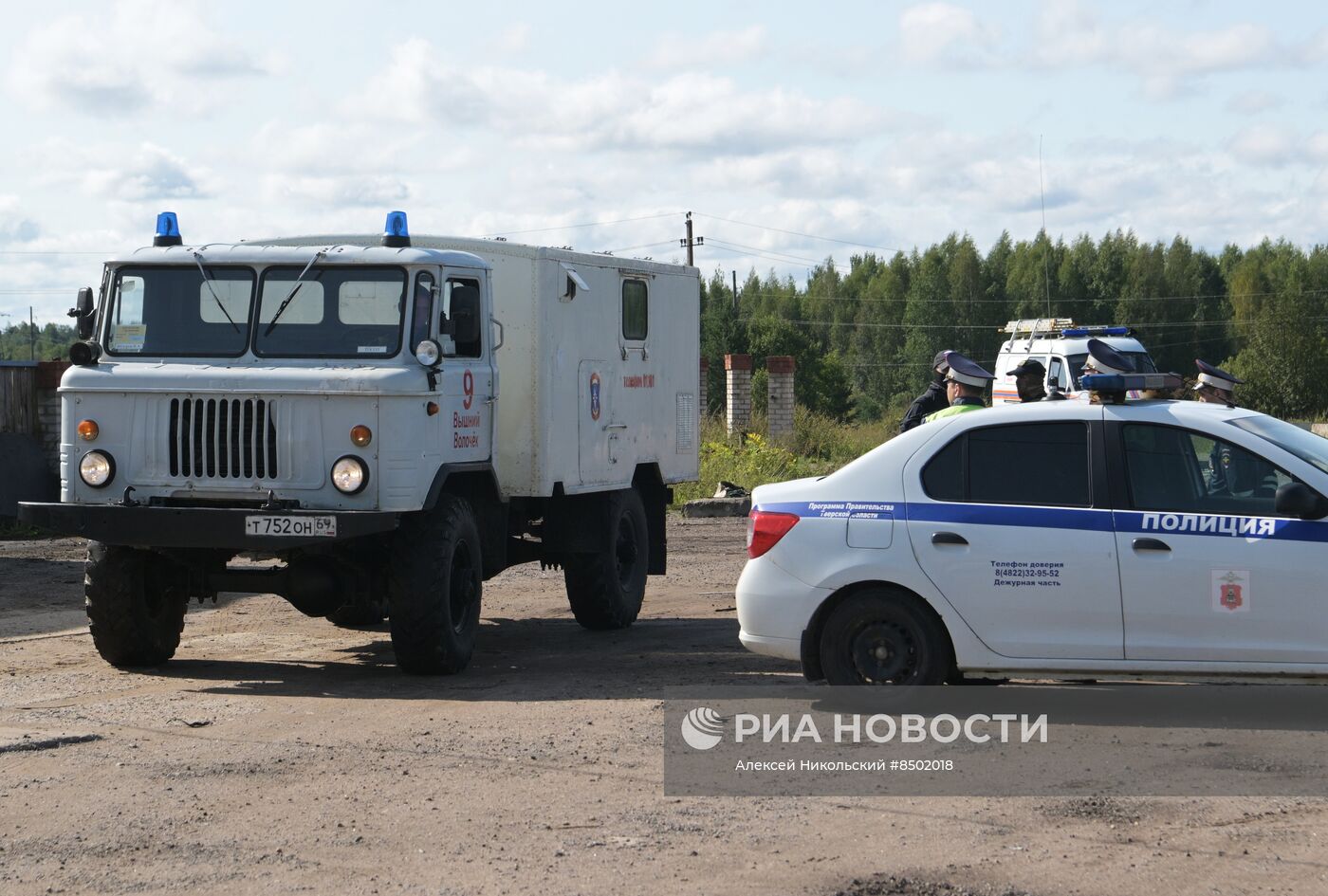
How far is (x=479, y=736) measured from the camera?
823 cm

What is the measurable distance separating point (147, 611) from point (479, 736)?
3.32 meters

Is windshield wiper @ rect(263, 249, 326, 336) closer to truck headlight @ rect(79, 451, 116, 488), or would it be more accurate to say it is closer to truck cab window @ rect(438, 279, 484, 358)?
truck cab window @ rect(438, 279, 484, 358)

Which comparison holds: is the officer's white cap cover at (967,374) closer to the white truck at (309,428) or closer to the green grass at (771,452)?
the white truck at (309,428)

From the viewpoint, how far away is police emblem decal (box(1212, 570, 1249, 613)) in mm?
7887

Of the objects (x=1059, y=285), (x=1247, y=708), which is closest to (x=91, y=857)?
(x=1247, y=708)

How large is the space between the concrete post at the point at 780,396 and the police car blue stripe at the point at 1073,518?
81.1ft

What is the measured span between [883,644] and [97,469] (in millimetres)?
4807

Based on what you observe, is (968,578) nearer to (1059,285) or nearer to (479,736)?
(479,736)

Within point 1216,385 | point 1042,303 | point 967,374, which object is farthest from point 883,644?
point 1042,303

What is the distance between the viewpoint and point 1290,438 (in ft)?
27.3

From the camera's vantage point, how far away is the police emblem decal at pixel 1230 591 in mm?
7887

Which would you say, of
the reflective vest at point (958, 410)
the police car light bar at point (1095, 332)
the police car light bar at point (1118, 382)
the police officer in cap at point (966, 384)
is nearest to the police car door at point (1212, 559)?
the police car light bar at point (1118, 382)

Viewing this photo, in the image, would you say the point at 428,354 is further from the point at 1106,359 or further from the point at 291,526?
the point at 1106,359

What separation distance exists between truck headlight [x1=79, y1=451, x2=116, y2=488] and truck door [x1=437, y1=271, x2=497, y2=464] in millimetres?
1952
